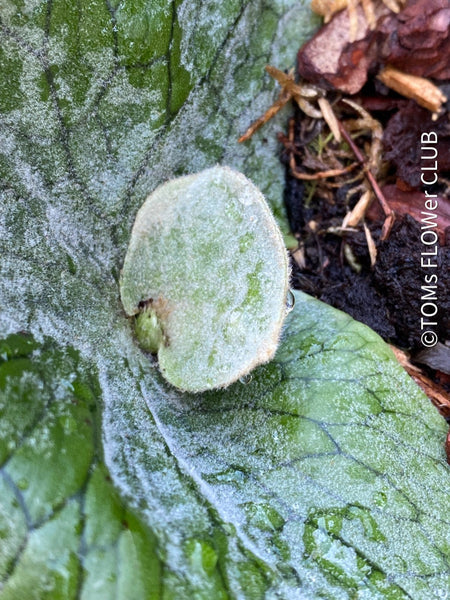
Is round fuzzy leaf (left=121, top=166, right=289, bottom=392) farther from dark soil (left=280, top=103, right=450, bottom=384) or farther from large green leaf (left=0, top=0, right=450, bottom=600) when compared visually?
dark soil (left=280, top=103, right=450, bottom=384)

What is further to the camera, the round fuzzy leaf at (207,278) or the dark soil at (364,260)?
the dark soil at (364,260)

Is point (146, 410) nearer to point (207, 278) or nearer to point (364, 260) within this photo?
point (207, 278)

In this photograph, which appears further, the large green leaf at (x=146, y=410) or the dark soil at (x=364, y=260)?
the dark soil at (x=364, y=260)

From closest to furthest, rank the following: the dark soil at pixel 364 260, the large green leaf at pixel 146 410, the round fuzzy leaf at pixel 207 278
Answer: the large green leaf at pixel 146 410 → the round fuzzy leaf at pixel 207 278 → the dark soil at pixel 364 260

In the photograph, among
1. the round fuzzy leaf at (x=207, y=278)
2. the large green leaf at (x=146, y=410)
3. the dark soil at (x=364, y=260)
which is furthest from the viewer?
the dark soil at (x=364, y=260)

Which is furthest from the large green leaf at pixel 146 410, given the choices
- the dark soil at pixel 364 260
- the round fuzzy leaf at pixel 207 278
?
the dark soil at pixel 364 260

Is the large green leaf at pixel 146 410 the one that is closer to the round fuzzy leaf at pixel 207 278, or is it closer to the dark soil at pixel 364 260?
the round fuzzy leaf at pixel 207 278

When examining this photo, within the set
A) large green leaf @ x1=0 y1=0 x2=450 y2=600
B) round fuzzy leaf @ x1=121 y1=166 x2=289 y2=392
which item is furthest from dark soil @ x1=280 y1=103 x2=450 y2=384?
round fuzzy leaf @ x1=121 y1=166 x2=289 y2=392
